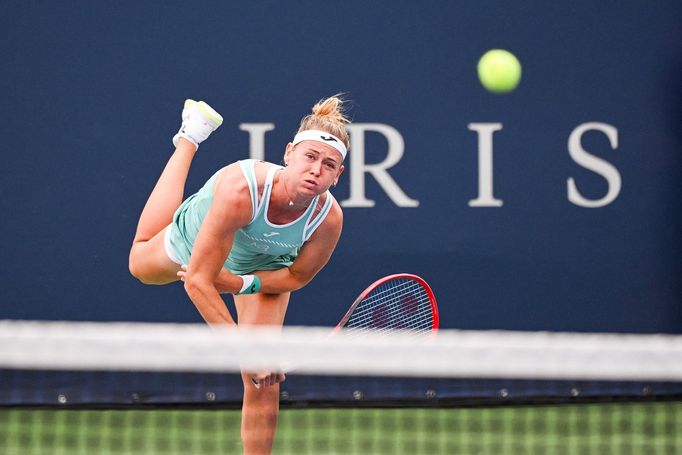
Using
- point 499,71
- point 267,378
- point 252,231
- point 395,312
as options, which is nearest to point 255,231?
point 252,231

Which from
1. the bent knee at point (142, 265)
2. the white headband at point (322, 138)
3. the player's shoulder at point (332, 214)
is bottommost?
the bent knee at point (142, 265)

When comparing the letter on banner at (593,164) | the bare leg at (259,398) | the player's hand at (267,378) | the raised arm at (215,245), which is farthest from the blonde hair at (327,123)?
the letter on banner at (593,164)

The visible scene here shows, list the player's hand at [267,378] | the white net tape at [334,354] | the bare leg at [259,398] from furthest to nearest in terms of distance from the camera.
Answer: the bare leg at [259,398] → the player's hand at [267,378] → the white net tape at [334,354]

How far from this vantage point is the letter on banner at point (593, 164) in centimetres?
579

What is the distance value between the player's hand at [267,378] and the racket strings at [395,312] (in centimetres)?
89

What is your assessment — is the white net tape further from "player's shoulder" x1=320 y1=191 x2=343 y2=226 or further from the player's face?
"player's shoulder" x1=320 y1=191 x2=343 y2=226

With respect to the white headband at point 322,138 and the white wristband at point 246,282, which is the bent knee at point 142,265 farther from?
the white headband at point 322,138

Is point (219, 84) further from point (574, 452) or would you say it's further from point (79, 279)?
point (574, 452)

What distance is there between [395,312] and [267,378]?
122 centimetres

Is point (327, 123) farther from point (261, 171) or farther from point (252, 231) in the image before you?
point (252, 231)

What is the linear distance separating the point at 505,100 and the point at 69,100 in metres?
2.03

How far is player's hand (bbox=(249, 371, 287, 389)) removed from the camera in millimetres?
3847

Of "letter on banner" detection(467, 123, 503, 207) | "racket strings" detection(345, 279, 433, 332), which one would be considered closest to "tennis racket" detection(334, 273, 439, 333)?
"racket strings" detection(345, 279, 433, 332)

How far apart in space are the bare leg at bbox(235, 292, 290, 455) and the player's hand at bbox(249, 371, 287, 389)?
0.22 meters
